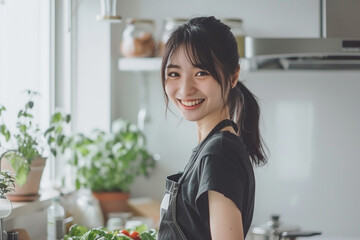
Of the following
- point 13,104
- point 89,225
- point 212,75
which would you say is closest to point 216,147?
point 212,75

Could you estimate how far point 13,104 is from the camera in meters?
2.78

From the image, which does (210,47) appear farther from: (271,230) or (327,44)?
(271,230)

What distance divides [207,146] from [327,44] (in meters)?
1.76

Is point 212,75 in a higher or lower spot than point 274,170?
higher

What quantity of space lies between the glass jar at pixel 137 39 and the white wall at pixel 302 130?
22cm

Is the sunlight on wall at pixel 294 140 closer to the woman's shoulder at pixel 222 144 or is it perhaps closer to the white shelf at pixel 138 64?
the white shelf at pixel 138 64

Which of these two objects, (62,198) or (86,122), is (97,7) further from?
(62,198)

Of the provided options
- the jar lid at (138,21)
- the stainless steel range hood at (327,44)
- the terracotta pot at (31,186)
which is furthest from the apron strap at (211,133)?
the jar lid at (138,21)

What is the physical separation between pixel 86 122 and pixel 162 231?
2379 mm

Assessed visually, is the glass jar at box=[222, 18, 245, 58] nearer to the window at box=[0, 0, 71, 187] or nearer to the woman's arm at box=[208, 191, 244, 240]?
the window at box=[0, 0, 71, 187]

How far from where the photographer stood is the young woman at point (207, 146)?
1.21 meters

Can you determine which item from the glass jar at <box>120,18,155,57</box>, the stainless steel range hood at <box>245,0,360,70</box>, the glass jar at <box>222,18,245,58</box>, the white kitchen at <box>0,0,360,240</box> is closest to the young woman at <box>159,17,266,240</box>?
the stainless steel range hood at <box>245,0,360,70</box>

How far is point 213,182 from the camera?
1204 millimetres

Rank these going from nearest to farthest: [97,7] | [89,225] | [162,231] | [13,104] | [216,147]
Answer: [216,147] → [162,231] → [13,104] → [89,225] → [97,7]
